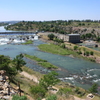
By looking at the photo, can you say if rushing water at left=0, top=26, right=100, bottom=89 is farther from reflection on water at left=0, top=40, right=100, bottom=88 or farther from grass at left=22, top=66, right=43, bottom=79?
grass at left=22, top=66, right=43, bottom=79

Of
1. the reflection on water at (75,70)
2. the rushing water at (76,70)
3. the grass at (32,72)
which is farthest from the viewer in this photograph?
the grass at (32,72)

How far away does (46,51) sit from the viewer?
199ft

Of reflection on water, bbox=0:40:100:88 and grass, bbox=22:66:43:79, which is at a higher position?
grass, bbox=22:66:43:79

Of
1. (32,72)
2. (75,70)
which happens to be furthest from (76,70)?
(32,72)

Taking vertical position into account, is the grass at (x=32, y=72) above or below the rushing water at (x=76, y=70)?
above

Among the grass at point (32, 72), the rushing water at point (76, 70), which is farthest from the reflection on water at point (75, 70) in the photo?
the grass at point (32, 72)

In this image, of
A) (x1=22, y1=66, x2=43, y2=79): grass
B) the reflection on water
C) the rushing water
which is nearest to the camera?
the rushing water

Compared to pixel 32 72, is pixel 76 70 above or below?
below

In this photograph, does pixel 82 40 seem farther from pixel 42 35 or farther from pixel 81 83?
pixel 81 83

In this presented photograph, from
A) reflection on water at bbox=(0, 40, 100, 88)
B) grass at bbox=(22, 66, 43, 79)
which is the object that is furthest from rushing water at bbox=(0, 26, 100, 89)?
grass at bbox=(22, 66, 43, 79)

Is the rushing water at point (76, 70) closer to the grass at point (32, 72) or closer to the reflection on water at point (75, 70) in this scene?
the reflection on water at point (75, 70)

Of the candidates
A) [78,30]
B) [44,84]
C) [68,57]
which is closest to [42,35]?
[78,30]

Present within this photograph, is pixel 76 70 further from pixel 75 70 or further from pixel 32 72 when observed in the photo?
pixel 32 72

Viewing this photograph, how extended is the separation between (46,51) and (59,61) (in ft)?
45.1
